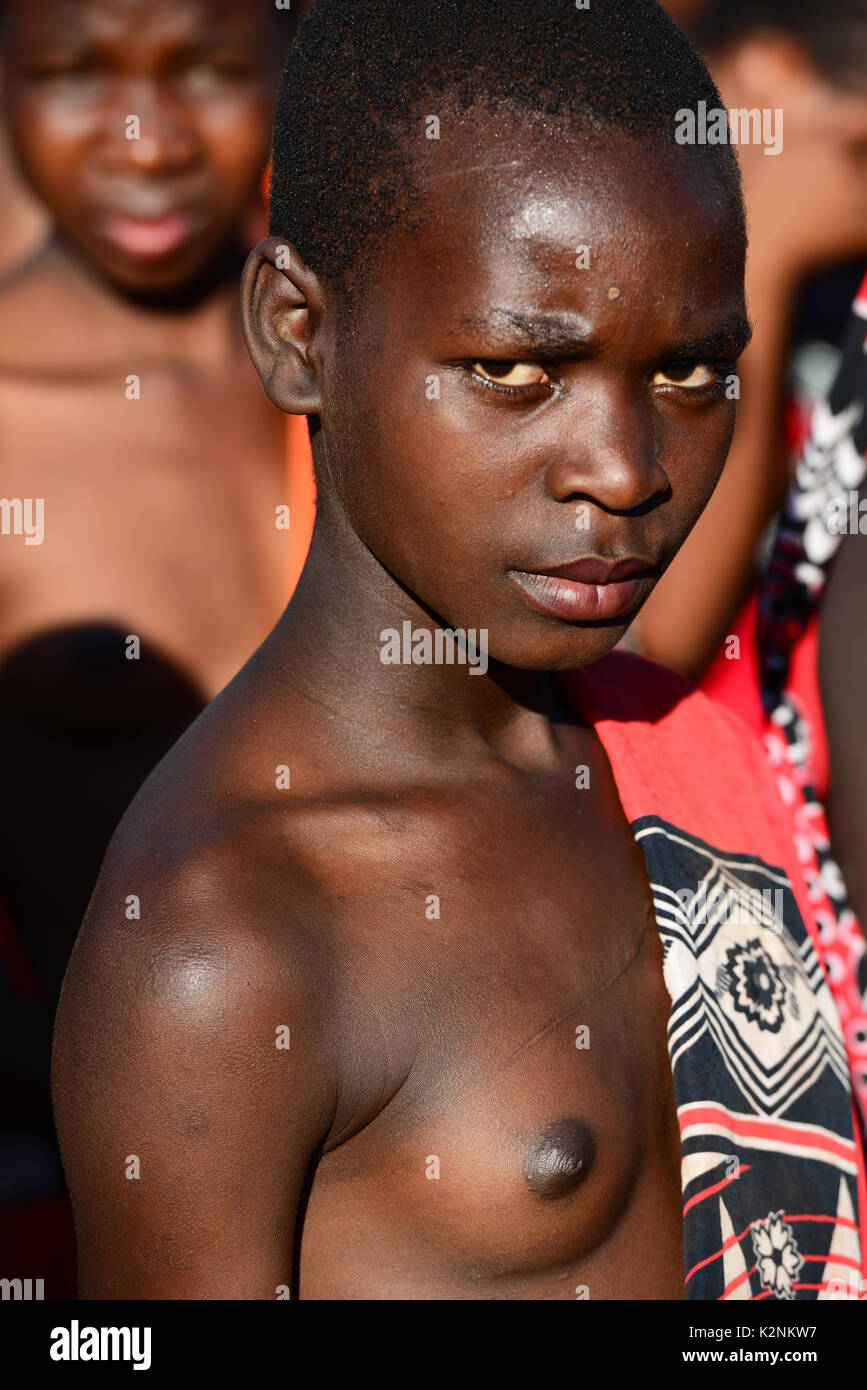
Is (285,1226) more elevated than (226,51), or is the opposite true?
(226,51)

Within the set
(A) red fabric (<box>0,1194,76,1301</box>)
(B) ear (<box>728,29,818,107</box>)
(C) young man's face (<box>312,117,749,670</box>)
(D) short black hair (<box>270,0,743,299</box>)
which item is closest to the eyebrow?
(C) young man's face (<box>312,117,749,670</box>)

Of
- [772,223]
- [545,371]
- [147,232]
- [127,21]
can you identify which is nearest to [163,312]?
[147,232]

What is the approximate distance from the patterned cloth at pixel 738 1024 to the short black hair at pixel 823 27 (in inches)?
75.1

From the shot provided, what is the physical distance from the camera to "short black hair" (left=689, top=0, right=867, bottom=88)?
3002 millimetres

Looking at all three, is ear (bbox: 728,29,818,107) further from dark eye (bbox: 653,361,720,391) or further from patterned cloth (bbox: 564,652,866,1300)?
dark eye (bbox: 653,361,720,391)

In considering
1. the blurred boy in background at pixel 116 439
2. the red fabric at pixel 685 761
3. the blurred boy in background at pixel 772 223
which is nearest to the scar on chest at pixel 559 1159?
the red fabric at pixel 685 761

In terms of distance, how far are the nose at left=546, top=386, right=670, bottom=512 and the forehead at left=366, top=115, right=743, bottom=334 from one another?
0.26 feet

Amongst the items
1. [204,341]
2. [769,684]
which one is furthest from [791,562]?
[204,341]

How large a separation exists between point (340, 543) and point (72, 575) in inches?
63.8

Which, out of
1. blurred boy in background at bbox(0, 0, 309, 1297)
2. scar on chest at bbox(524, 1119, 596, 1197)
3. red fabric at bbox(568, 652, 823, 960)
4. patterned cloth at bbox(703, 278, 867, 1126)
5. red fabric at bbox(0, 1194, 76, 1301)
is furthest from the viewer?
blurred boy in background at bbox(0, 0, 309, 1297)

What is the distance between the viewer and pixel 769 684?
1.96 metres

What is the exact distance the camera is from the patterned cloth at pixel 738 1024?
1311 millimetres

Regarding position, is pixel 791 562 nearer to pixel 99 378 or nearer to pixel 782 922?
pixel 782 922

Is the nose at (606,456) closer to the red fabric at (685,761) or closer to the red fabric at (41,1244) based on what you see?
the red fabric at (685,761)
